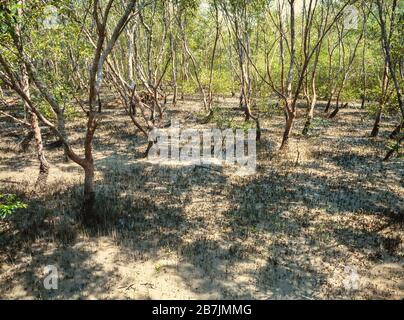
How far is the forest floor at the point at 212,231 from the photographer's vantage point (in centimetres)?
717

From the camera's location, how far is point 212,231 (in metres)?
9.29

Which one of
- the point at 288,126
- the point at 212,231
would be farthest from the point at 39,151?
the point at 288,126

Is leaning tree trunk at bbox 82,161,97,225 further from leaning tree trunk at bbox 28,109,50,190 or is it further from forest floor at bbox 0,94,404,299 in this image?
leaning tree trunk at bbox 28,109,50,190

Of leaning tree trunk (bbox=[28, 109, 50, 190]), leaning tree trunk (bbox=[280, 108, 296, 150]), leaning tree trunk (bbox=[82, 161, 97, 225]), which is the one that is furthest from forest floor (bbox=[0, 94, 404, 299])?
leaning tree trunk (bbox=[280, 108, 296, 150])

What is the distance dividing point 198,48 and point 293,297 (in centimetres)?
4619

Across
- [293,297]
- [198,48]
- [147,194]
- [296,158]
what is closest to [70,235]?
[147,194]

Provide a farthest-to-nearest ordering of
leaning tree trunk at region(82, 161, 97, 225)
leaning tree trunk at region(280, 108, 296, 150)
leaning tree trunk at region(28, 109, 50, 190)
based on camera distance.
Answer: leaning tree trunk at region(280, 108, 296, 150)
leaning tree trunk at region(28, 109, 50, 190)
leaning tree trunk at region(82, 161, 97, 225)

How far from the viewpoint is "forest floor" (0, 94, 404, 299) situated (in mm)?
7168

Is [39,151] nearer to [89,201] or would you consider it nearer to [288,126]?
[89,201]

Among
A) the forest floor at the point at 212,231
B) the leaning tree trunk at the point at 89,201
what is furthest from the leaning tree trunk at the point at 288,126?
the leaning tree trunk at the point at 89,201

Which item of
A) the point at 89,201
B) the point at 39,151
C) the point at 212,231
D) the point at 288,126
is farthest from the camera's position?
the point at 288,126

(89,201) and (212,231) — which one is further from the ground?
(89,201)

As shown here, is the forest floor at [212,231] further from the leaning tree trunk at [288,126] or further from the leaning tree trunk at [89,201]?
the leaning tree trunk at [288,126]

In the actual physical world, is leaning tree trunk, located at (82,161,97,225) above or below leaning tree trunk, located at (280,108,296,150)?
below
